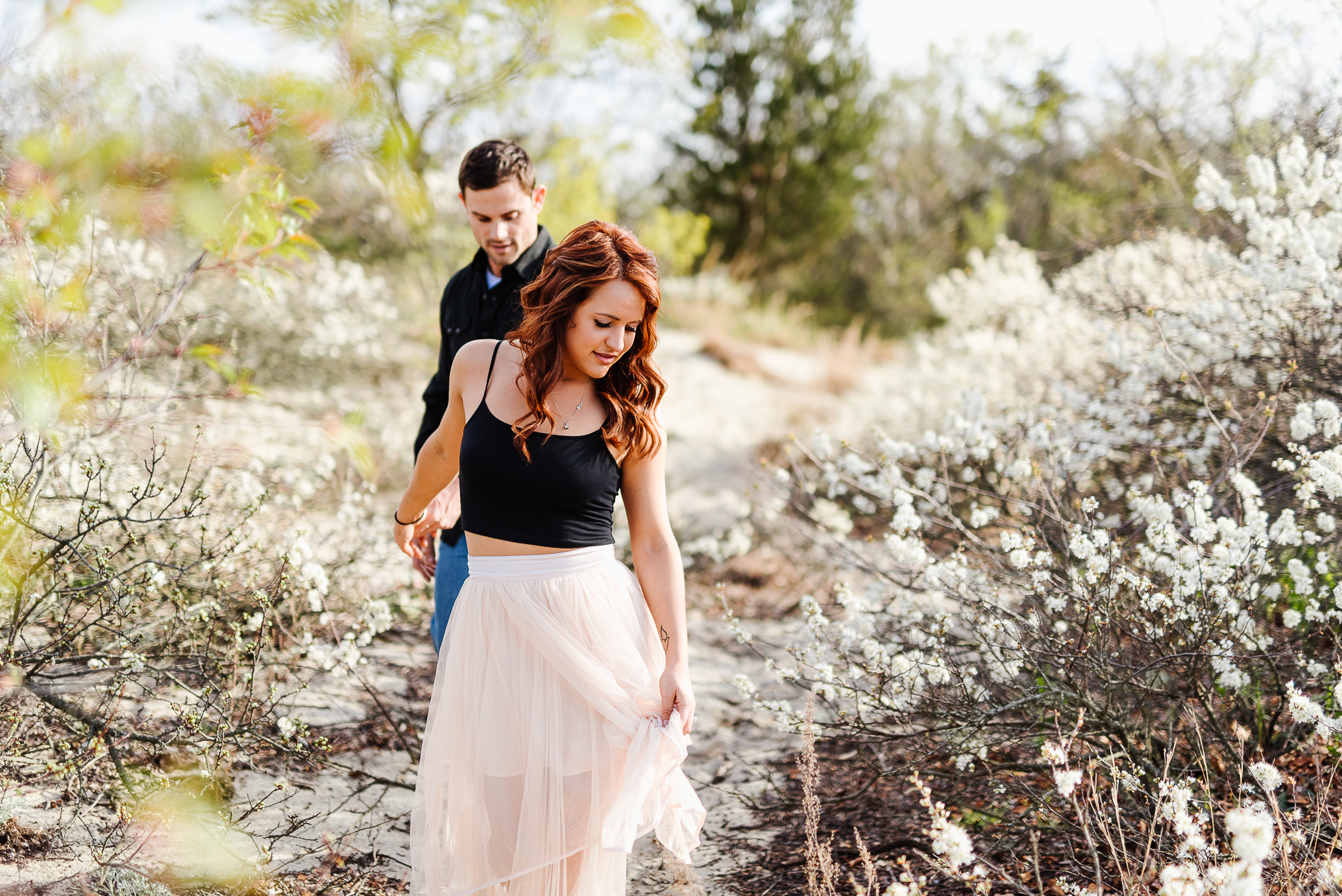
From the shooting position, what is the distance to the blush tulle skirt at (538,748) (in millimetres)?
1946

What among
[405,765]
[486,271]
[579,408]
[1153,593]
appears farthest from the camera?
[405,765]

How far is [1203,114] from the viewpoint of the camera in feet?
23.6

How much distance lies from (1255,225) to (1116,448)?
117 centimetres

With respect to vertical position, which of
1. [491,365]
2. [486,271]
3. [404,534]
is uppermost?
[486,271]

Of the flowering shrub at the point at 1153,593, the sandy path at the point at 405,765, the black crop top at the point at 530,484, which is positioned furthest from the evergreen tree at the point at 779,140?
the black crop top at the point at 530,484

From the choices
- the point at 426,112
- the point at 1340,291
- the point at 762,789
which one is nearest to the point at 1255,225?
the point at 1340,291

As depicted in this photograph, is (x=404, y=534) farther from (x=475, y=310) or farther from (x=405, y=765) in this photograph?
(x=405, y=765)

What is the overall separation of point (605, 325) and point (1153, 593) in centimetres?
214

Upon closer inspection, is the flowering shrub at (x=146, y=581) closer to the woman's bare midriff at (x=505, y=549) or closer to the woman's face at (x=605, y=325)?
the woman's bare midriff at (x=505, y=549)

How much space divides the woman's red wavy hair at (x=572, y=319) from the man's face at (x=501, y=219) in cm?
44

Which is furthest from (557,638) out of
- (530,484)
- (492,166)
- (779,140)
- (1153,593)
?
(779,140)

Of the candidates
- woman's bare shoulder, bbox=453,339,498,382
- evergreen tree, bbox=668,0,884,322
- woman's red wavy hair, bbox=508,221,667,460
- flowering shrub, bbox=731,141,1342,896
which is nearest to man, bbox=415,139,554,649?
woman's bare shoulder, bbox=453,339,498,382

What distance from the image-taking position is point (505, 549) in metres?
2.04

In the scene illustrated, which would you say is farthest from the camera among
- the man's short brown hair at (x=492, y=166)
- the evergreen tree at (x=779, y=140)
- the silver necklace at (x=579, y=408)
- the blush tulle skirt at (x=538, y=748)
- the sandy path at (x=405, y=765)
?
the evergreen tree at (x=779, y=140)
